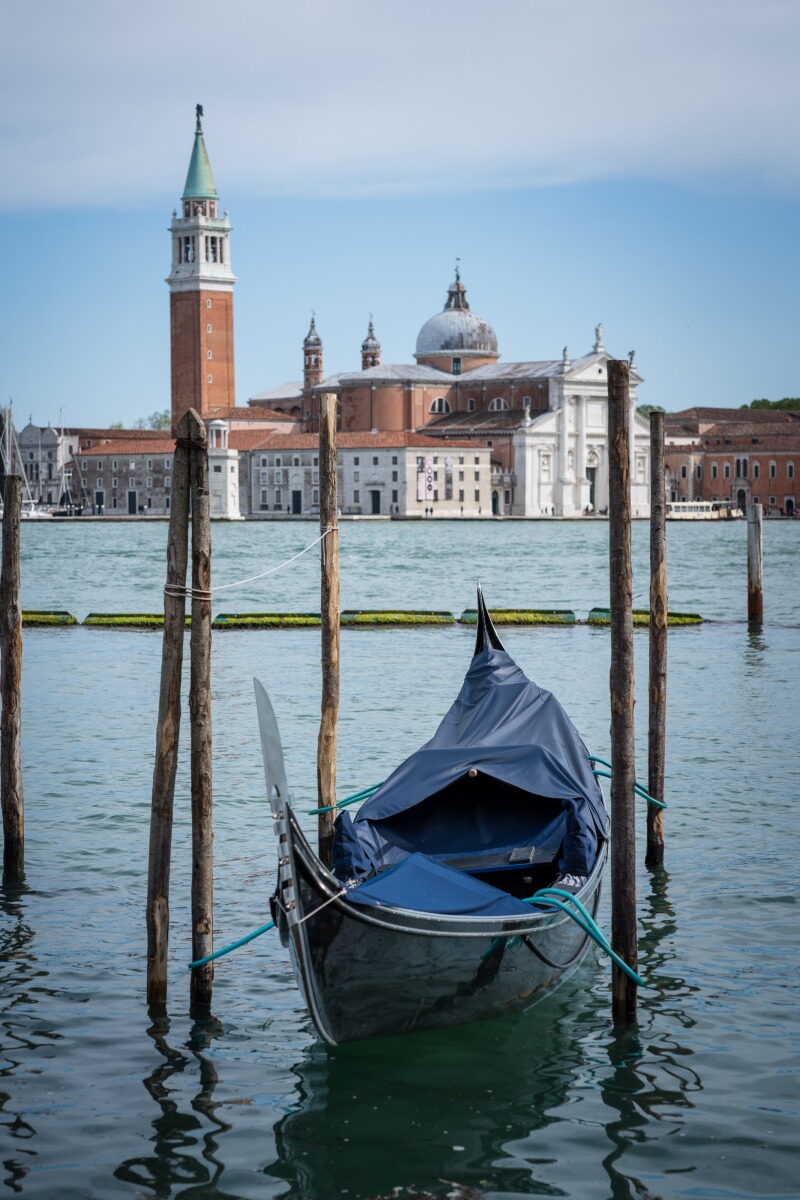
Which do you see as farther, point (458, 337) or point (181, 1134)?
point (458, 337)

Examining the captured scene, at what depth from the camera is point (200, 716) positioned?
→ 16.6ft

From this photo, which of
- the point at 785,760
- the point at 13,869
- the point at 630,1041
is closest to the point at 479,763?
the point at 630,1041

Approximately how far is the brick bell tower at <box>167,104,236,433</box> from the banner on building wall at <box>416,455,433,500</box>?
35.2 ft

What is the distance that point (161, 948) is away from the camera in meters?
5.14

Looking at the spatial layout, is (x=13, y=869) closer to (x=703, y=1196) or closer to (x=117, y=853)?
(x=117, y=853)

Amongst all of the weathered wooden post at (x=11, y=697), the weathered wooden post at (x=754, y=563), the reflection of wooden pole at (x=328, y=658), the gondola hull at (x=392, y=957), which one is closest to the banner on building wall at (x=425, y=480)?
the weathered wooden post at (x=754, y=563)

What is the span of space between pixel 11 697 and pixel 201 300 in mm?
70432

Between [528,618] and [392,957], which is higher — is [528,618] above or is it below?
above

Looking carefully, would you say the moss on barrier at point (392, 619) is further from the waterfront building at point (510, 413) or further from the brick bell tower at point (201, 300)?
the brick bell tower at point (201, 300)

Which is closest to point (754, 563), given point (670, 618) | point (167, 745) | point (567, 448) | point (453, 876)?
point (670, 618)

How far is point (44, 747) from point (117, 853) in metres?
3.27

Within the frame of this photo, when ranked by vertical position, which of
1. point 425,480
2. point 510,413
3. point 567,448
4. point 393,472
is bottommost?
point 425,480

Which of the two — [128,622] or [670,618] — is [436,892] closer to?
[128,622]

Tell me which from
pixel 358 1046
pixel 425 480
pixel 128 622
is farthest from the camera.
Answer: pixel 425 480
